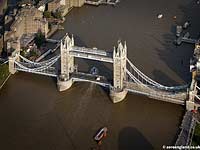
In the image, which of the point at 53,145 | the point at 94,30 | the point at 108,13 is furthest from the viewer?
the point at 108,13

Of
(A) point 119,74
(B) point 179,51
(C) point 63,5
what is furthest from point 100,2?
(A) point 119,74

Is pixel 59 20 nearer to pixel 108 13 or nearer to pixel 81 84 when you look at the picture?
pixel 108 13

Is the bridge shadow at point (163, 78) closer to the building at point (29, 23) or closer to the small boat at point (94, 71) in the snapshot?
the small boat at point (94, 71)

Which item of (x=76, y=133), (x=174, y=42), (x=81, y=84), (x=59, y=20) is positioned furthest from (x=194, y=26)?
(x=76, y=133)

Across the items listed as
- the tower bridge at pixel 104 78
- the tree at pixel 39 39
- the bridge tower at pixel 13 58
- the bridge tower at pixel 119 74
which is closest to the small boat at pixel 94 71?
the tower bridge at pixel 104 78

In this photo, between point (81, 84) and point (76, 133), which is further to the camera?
point (81, 84)
